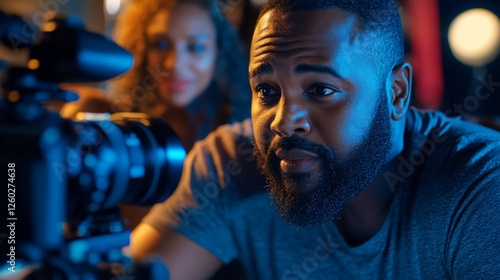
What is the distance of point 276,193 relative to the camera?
1074mm

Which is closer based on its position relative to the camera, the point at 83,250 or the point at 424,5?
the point at 83,250

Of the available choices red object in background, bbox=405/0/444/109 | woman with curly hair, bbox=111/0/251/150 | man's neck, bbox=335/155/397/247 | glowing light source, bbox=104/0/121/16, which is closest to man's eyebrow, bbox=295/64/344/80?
man's neck, bbox=335/155/397/247

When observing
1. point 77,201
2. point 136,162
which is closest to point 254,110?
point 136,162

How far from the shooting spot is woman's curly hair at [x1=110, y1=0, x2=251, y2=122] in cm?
192

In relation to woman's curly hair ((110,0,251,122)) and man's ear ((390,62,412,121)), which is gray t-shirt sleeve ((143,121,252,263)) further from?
woman's curly hair ((110,0,251,122))

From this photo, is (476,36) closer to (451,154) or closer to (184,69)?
(184,69)

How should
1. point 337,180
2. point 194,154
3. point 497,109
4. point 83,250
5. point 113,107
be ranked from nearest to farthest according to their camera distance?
point 83,250, point 337,180, point 194,154, point 113,107, point 497,109

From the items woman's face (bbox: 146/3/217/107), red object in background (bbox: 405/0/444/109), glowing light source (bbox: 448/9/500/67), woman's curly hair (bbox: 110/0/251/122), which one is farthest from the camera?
red object in background (bbox: 405/0/444/109)

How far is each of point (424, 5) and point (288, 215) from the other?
1906 millimetres

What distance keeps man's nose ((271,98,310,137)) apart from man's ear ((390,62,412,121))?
0.19 m

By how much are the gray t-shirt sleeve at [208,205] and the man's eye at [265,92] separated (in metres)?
0.25

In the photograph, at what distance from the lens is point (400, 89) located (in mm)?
1076

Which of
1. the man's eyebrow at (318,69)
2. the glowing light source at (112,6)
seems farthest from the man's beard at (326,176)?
the glowing light source at (112,6)

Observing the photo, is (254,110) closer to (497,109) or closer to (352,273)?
(352,273)
